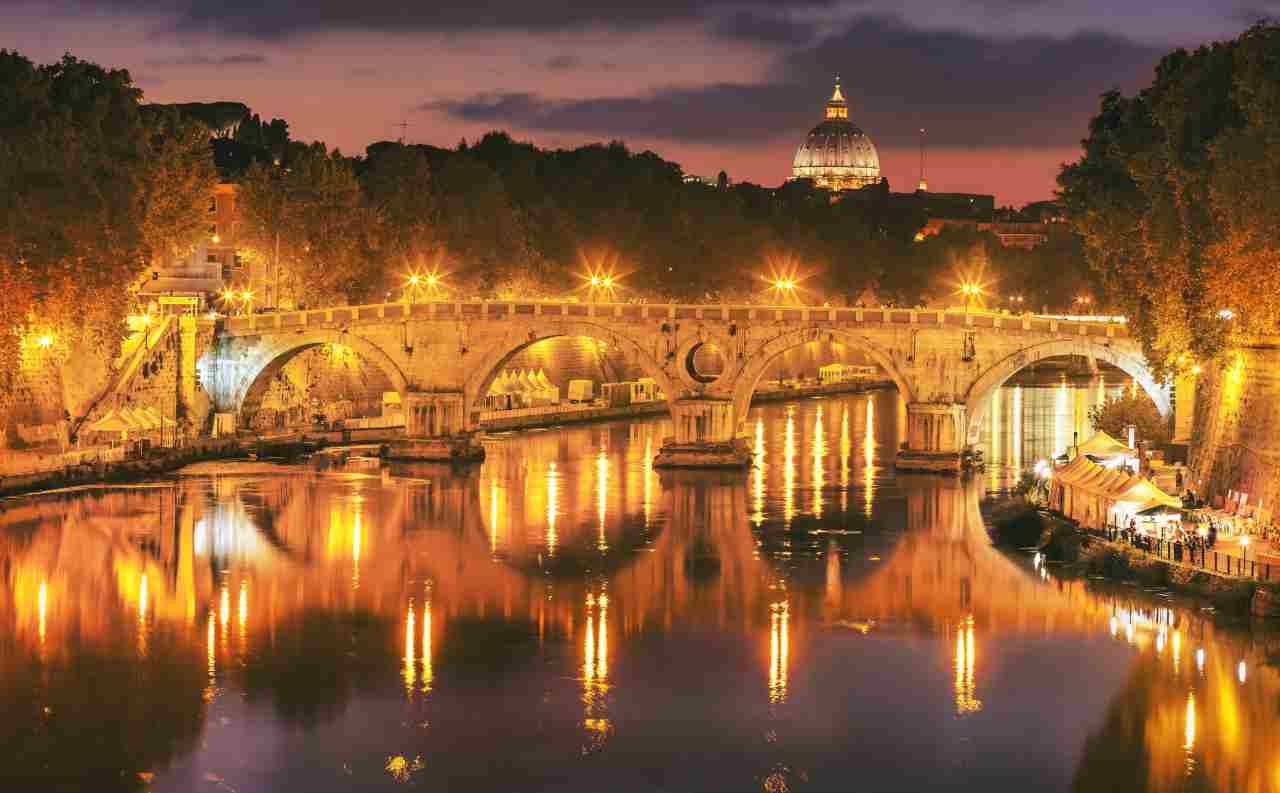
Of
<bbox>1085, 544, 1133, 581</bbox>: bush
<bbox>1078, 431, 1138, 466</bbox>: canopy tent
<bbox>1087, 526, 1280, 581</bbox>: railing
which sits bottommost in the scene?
<bbox>1085, 544, 1133, 581</bbox>: bush

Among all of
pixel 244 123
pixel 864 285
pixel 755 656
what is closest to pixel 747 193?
pixel 864 285

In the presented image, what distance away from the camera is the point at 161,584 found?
4391cm

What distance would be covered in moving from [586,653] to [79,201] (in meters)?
28.4

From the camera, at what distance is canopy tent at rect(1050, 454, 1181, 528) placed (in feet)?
146

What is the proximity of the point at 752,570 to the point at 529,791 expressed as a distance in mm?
17345

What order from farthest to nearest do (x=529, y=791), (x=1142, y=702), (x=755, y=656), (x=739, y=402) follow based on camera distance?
(x=739, y=402)
(x=755, y=656)
(x=1142, y=702)
(x=529, y=791)

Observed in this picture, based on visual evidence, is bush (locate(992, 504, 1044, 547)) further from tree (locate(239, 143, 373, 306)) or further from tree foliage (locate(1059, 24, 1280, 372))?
tree (locate(239, 143, 373, 306))

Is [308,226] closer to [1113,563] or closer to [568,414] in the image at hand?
[568,414]

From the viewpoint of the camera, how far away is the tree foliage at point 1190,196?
43719 mm

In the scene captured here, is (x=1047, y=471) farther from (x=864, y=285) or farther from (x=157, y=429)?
(x=864, y=285)

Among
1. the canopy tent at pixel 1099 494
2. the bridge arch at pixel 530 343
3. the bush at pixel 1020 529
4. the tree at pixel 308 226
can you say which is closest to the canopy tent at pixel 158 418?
the bridge arch at pixel 530 343

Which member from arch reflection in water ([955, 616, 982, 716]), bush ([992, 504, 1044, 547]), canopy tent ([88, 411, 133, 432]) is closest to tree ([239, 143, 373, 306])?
canopy tent ([88, 411, 133, 432])

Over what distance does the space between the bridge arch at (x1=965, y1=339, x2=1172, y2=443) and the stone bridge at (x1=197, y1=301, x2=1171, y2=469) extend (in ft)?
0.15

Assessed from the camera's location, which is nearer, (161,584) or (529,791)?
(529,791)
